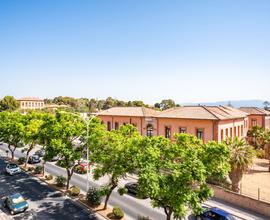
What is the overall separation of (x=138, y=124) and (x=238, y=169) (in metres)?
22.0

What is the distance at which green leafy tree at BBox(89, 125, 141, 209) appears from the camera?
702 inches

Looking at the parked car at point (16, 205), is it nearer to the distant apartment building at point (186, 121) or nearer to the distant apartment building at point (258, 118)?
the distant apartment building at point (186, 121)

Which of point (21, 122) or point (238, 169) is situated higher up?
point (21, 122)

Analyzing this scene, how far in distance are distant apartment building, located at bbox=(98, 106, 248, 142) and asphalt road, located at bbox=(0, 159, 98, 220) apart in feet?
65.3

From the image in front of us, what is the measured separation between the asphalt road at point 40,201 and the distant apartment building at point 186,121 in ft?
65.3

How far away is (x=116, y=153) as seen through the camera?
18.8 m

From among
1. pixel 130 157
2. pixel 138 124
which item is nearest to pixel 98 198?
pixel 130 157

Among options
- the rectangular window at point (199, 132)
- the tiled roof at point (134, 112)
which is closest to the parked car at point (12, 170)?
the tiled roof at point (134, 112)

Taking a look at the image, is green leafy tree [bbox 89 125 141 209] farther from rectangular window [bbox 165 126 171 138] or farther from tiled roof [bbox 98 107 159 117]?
tiled roof [bbox 98 107 159 117]

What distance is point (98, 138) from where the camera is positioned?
70.3 ft

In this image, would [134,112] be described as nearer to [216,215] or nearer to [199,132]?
[199,132]

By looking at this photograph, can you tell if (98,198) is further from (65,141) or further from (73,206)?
(65,141)

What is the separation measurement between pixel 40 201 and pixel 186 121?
23190mm

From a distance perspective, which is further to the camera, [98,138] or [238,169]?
[238,169]
